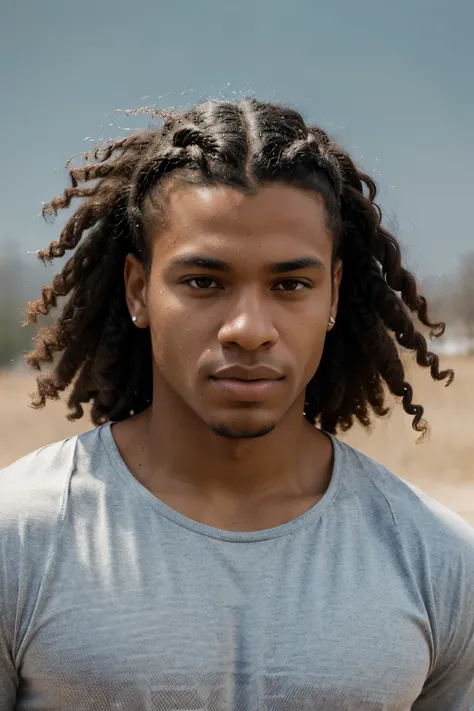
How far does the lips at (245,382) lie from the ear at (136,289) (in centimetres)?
39

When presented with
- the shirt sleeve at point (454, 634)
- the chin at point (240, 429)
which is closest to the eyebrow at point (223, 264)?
the chin at point (240, 429)

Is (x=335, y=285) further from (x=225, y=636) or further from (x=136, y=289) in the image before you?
(x=225, y=636)

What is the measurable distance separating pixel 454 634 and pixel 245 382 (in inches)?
33.6

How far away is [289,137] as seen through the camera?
2625 mm

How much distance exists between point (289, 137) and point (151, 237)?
0.46 meters

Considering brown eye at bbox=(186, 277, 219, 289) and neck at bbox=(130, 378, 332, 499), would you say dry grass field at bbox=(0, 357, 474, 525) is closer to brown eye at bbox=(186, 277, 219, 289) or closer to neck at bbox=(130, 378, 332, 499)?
neck at bbox=(130, 378, 332, 499)

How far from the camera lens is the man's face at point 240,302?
239 centimetres

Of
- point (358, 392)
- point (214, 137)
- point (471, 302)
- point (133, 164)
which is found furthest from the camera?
point (471, 302)

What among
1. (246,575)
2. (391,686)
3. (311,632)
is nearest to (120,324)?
(246,575)

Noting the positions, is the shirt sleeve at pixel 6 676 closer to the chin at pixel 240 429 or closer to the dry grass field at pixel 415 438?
the chin at pixel 240 429

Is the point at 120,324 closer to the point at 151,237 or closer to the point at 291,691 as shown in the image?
the point at 151,237

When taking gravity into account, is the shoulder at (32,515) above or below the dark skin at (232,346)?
below

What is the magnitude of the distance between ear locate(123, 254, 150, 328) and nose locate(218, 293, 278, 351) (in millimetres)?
393

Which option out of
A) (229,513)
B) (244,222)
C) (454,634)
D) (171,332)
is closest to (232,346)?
(171,332)
